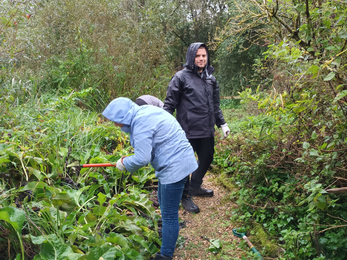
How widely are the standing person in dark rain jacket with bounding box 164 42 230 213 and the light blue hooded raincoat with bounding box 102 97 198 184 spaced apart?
1.02 m

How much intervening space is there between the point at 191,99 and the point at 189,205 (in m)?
1.32

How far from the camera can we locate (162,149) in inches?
89.4

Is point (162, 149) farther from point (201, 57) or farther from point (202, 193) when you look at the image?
point (202, 193)

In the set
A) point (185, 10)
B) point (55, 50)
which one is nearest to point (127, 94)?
point (55, 50)

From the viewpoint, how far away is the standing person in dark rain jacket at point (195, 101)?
3357 mm

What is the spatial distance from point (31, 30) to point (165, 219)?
619cm

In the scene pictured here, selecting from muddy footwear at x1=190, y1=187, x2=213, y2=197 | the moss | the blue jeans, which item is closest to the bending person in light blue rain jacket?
the blue jeans

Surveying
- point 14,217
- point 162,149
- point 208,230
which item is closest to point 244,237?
point 208,230

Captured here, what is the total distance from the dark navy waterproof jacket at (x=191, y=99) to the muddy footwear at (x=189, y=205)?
825 millimetres

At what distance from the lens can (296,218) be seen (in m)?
2.65

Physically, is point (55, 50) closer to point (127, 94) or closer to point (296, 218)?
point (127, 94)

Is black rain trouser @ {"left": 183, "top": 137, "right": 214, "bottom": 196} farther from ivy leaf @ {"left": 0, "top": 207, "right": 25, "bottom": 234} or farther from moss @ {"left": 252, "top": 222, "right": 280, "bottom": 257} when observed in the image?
ivy leaf @ {"left": 0, "top": 207, "right": 25, "bottom": 234}

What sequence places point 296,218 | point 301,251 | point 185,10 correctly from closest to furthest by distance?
point 301,251, point 296,218, point 185,10

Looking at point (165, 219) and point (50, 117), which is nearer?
point (165, 219)
